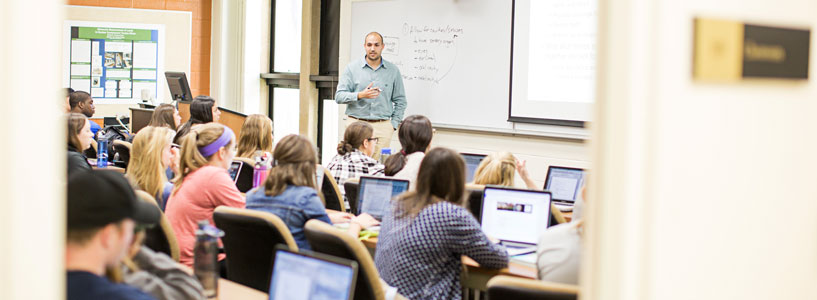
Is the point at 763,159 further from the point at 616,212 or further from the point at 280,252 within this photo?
the point at 280,252

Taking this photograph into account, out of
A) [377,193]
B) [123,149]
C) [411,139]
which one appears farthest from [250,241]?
[123,149]

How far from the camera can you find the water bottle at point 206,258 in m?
2.48

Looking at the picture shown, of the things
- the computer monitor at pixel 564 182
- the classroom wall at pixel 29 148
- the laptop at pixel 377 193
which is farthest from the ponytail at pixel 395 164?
the classroom wall at pixel 29 148

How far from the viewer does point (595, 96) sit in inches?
56.9

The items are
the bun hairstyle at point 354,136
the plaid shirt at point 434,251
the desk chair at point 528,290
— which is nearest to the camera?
the desk chair at point 528,290

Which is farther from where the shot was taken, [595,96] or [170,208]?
[170,208]

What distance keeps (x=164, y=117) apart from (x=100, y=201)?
558 centimetres

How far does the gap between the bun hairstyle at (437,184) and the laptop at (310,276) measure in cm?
97

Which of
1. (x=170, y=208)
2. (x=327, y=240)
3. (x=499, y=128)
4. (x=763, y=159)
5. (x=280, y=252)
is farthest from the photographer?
(x=499, y=128)

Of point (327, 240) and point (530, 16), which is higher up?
point (530, 16)

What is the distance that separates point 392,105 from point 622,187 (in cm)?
619

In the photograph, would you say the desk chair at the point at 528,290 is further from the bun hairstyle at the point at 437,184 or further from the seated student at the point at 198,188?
the seated student at the point at 198,188

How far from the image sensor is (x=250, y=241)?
3.22m

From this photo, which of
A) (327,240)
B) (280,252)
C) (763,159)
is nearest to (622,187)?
(763,159)
